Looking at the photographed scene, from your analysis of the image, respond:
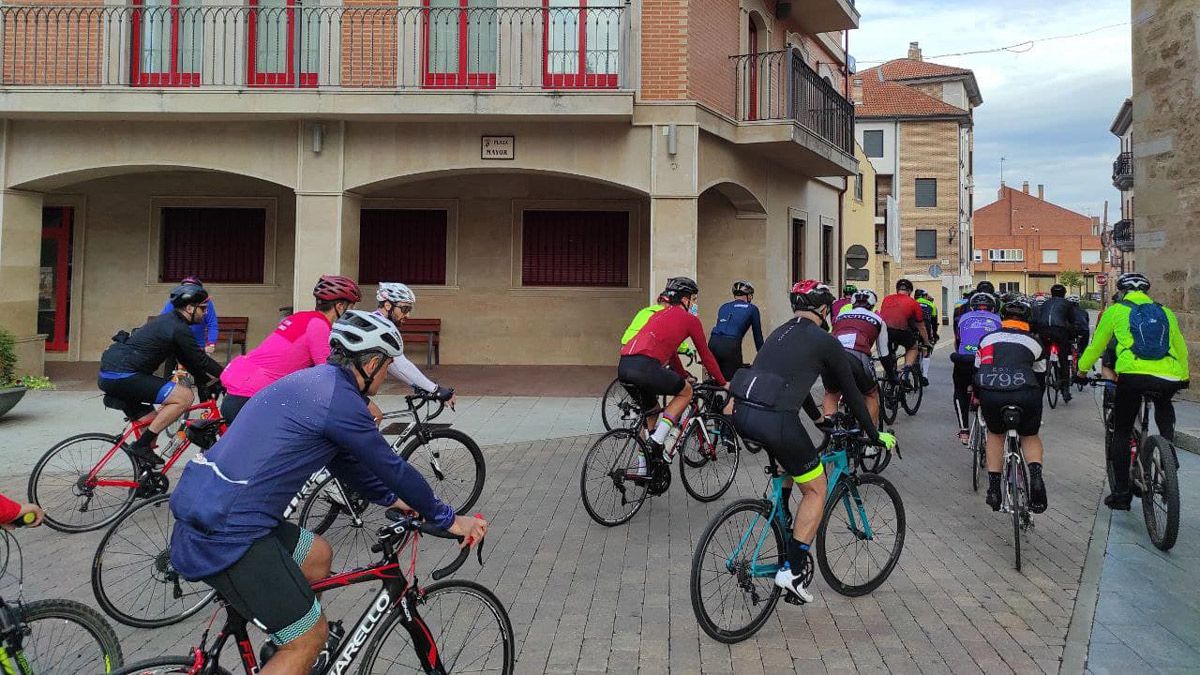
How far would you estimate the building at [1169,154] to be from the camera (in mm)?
12602

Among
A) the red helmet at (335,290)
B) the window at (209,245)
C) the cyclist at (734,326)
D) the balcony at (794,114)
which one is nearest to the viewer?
the red helmet at (335,290)

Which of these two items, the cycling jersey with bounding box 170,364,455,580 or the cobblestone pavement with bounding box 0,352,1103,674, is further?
the cobblestone pavement with bounding box 0,352,1103,674

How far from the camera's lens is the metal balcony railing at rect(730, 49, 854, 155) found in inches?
563

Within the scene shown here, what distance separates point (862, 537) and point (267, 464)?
3517 mm

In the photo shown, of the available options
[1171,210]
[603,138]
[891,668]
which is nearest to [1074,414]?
[1171,210]

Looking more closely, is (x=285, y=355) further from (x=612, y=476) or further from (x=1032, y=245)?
(x=1032, y=245)

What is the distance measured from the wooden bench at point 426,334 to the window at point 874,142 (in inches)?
1429

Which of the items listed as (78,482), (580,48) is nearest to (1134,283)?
(78,482)

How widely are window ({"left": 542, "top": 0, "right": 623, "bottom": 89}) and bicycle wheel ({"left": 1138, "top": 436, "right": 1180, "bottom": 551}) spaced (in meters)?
9.17

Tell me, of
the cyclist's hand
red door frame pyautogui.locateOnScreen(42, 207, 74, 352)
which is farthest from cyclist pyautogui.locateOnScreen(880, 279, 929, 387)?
red door frame pyautogui.locateOnScreen(42, 207, 74, 352)

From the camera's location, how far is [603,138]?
1260 cm

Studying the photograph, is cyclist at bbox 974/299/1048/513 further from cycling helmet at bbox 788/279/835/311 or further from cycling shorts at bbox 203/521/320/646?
cycling shorts at bbox 203/521/320/646

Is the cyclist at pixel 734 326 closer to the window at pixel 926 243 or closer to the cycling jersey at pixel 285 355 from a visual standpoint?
the cycling jersey at pixel 285 355

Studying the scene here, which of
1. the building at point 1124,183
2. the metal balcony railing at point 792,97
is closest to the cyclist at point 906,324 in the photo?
the metal balcony railing at point 792,97
